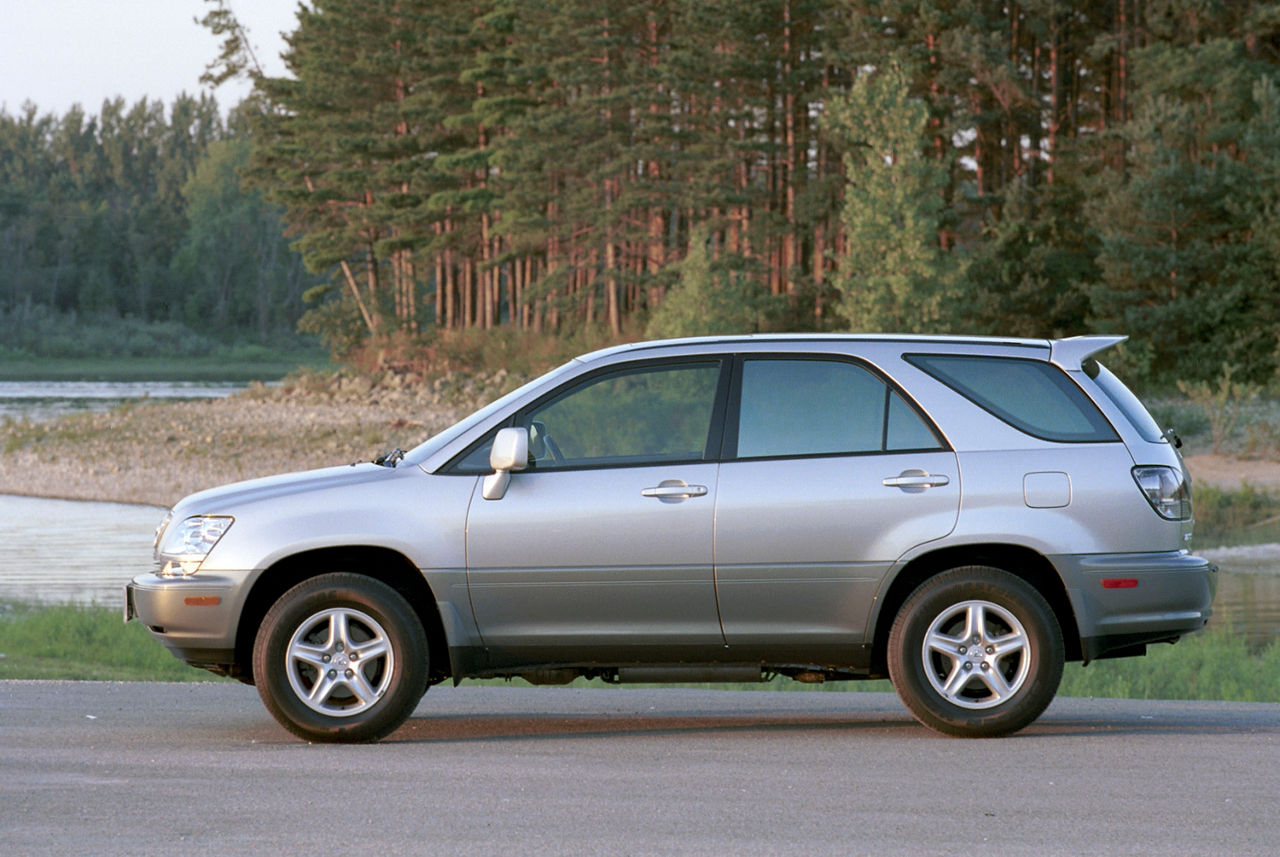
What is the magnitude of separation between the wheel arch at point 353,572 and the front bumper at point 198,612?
0.36 feet

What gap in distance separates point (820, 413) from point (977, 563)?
105cm

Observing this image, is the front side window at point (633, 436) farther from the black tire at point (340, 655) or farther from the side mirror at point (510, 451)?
the black tire at point (340, 655)

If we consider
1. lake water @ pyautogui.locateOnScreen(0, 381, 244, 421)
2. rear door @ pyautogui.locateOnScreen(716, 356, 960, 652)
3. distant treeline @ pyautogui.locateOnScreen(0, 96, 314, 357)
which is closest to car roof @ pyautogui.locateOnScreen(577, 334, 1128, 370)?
rear door @ pyautogui.locateOnScreen(716, 356, 960, 652)

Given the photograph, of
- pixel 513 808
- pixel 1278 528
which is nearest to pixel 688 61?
pixel 1278 528

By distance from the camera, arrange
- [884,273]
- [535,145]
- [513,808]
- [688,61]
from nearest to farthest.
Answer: [513,808], [884,273], [688,61], [535,145]

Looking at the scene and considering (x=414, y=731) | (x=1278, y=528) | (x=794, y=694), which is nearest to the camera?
(x=414, y=731)

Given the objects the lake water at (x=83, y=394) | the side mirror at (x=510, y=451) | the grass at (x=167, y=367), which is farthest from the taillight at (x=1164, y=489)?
the grass at (x=167, y=367)

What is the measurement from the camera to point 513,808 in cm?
662

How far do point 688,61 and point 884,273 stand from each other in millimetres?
13566

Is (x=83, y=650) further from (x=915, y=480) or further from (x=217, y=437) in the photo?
(x=217, y=437)

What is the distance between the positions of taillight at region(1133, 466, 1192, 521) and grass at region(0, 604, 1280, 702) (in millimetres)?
4175

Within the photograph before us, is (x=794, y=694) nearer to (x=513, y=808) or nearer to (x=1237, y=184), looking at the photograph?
(x=513, y=808)

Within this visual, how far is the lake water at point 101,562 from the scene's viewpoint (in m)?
19.6

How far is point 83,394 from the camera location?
8019cm
